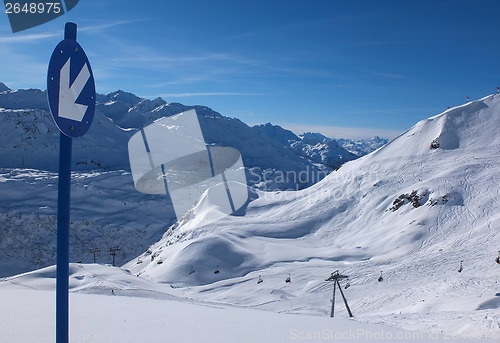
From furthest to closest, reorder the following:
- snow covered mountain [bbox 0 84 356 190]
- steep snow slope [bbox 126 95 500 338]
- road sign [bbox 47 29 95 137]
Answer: snow covered mountain [bbox 0 84 356 190] < steep snow slope [bbox 126 95 500 338] < road sign [bbox 47 29 95 137]

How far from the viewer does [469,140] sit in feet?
123

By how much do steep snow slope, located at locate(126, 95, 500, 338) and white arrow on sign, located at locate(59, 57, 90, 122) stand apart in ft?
27.1

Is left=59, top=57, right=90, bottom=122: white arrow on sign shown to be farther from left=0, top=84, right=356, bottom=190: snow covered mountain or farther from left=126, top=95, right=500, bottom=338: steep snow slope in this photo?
left=0, top=84, right=356, bottom=190: snow covered mountain

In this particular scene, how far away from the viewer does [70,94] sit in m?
2.29

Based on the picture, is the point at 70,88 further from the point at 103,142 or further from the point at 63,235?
the point at 103,142

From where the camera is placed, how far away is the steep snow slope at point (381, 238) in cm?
1845

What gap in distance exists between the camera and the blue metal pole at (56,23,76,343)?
2.23m

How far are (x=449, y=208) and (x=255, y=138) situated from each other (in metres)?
106

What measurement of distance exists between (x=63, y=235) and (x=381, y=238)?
95.0ft

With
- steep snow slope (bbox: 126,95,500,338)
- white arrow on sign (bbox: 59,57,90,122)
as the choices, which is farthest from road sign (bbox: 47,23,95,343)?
steep snow slope (bbox: 126,95,500,338)

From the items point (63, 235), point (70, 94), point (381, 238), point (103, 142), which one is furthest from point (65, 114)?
point (103, 142)

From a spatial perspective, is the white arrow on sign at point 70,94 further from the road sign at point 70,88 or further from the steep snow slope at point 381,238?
the steep snow slope at point 381,238

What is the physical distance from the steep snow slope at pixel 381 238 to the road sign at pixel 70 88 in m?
8.23

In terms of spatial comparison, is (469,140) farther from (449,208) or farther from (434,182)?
(449,208)
